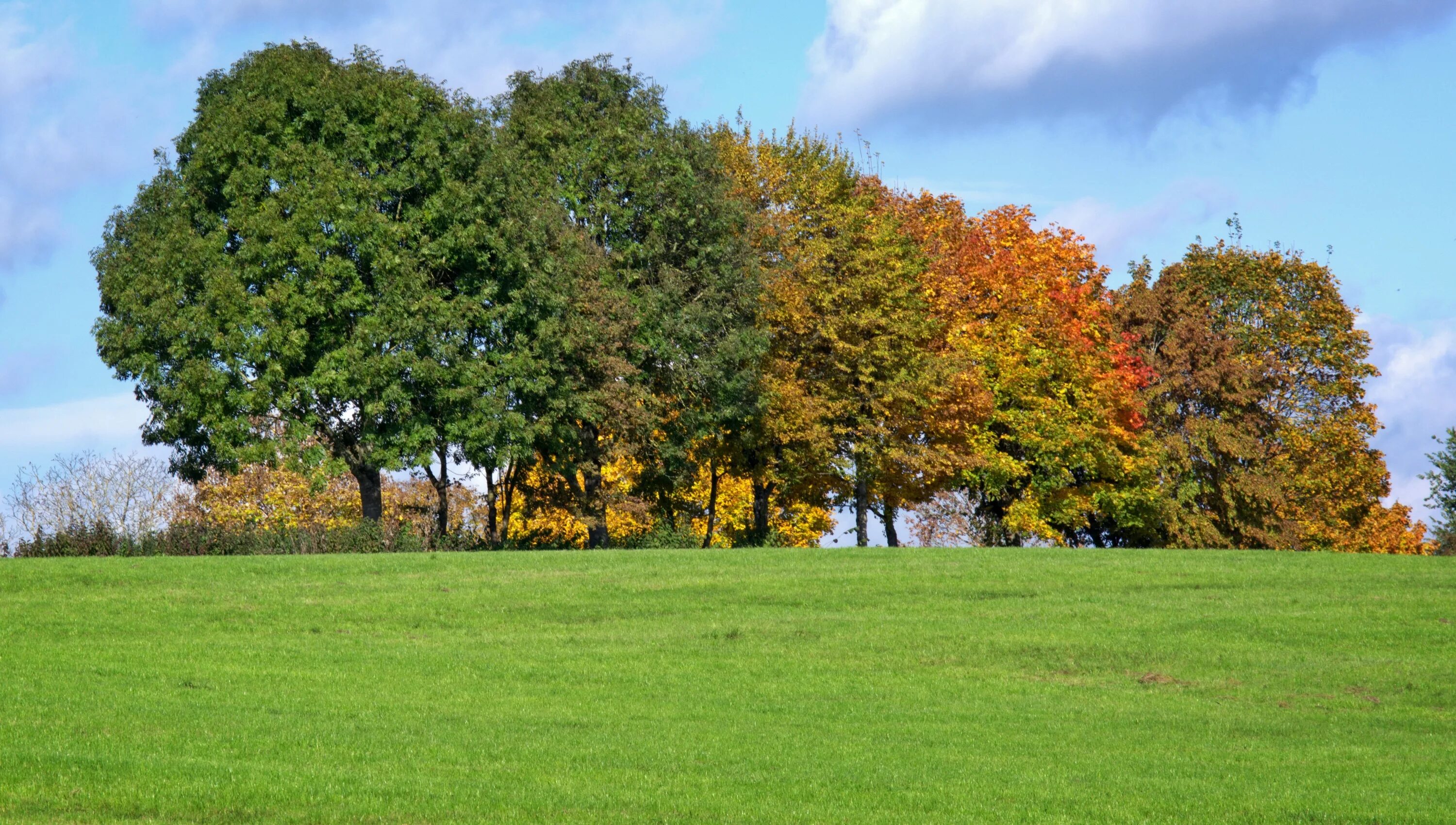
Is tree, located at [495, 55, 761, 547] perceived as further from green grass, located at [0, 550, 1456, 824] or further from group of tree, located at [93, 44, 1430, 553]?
green grass, located at [0, 550, 1456, 824]

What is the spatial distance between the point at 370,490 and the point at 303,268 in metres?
7.63

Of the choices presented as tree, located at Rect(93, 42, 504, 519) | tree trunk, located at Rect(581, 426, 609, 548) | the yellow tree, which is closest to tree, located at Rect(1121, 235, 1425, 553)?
the yellow tree

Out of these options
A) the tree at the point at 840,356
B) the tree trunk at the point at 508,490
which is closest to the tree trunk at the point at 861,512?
the tree at the point at 840,356

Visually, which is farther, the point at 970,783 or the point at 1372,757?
the point at 1372,757

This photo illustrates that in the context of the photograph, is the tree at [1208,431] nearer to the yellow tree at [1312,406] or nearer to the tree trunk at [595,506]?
the yellow tree at [1312,406]

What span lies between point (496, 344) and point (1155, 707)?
25262 millimetres

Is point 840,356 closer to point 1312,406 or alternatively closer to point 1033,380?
point 1033,380

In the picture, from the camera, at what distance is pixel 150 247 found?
3794 centimetres

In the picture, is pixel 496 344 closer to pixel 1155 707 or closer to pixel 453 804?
pixel 1155 707

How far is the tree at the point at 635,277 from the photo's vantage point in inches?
1622

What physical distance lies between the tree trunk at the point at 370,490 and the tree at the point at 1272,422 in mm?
29003

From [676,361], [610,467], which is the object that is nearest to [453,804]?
[676,361]

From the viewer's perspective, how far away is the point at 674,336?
42906 millimetres

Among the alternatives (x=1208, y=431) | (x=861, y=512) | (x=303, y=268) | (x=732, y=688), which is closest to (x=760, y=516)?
(x=861, y=512)
